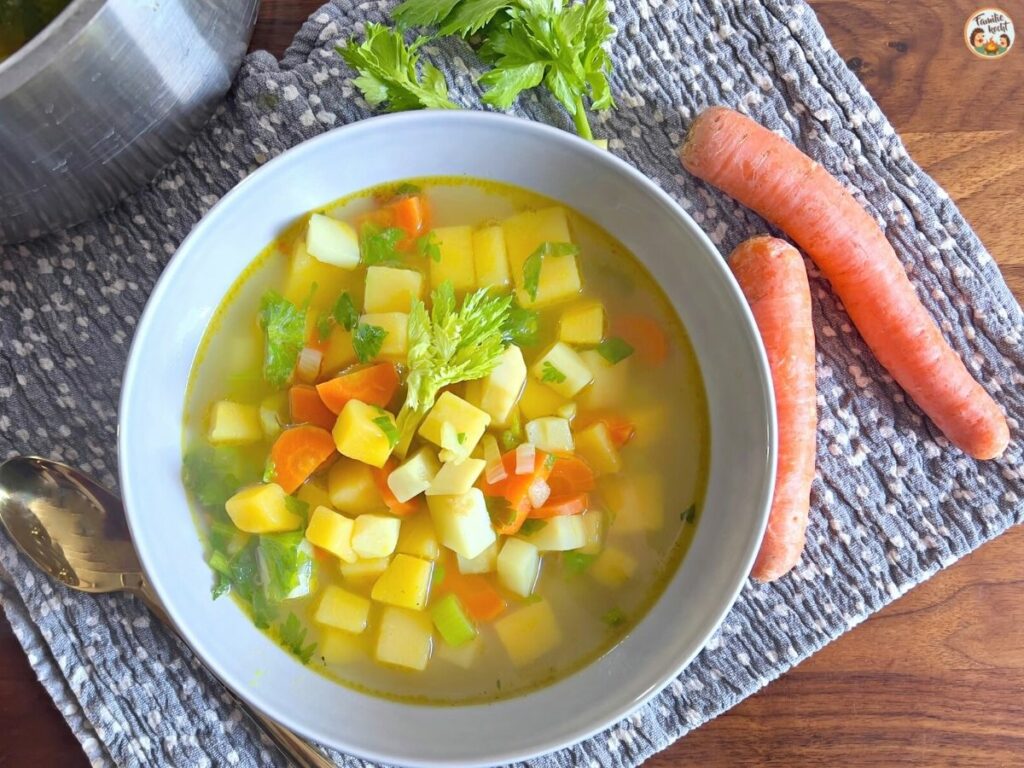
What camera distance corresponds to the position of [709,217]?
2197mm

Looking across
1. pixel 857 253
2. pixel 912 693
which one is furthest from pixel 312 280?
pixel 912 693

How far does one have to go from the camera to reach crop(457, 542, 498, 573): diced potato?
1941 millimetres

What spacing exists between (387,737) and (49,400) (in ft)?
3.69

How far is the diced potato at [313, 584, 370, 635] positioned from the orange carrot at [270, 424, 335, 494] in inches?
9.8

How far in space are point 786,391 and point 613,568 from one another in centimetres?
57

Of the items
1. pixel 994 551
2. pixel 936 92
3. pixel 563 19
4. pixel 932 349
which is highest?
pixel 563 19

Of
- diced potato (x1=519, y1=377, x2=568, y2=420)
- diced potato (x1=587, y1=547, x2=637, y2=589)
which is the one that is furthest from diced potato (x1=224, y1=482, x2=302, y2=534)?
diced potato (x1=587, y1=547, x2=637, y2=589)

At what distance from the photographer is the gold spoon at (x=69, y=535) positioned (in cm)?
203

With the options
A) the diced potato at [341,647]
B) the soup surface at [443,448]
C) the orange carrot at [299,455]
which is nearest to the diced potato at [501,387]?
the soup surface at [443,448]

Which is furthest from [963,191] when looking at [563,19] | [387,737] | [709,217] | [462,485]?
[387,737]

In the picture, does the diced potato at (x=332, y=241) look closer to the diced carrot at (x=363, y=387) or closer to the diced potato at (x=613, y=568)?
the diced carrot at (x=363, y=387)

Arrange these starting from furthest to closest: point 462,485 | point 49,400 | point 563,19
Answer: point 49,400, point 563,19, point 462,485

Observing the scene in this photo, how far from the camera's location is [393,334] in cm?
193

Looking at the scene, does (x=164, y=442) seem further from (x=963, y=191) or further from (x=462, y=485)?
(x=963, y=191)
